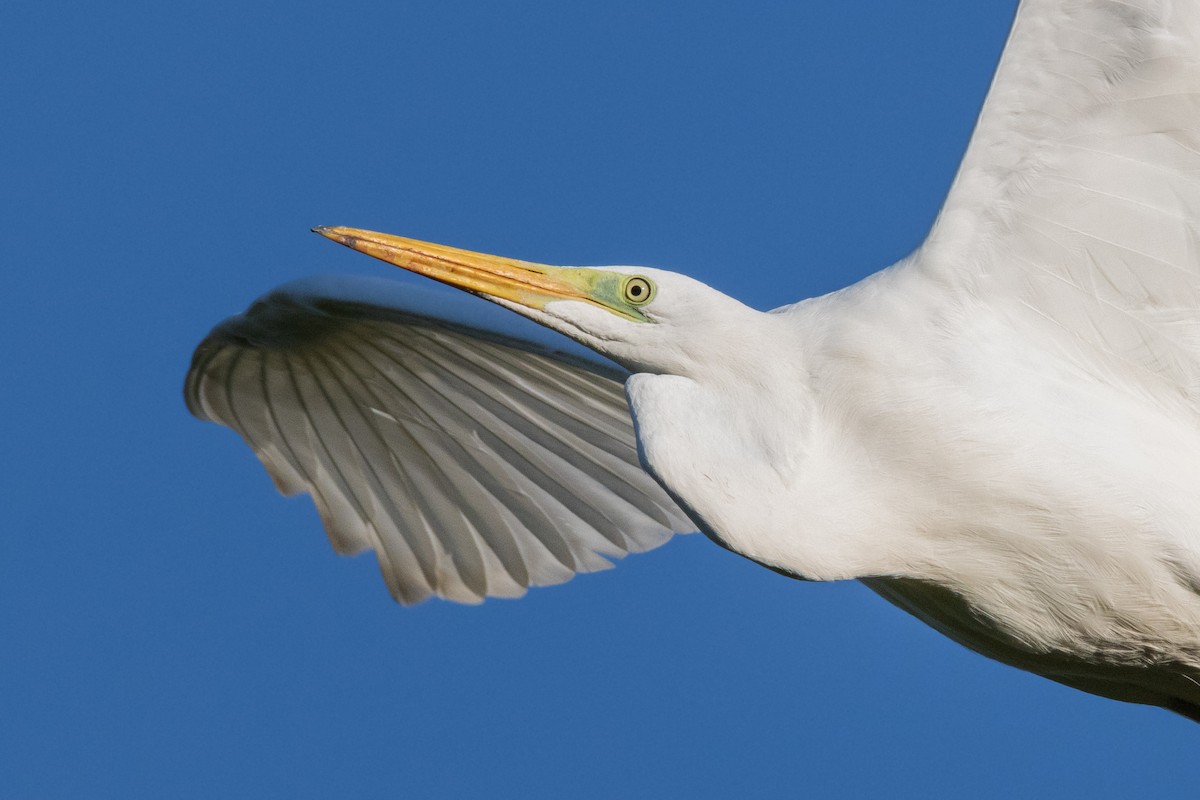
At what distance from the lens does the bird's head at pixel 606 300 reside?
4.98 meters

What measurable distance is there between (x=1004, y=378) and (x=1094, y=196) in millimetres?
590

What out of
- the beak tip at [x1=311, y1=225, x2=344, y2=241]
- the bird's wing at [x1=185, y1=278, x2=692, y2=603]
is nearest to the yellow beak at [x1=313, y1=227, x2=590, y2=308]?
the beak tip at [x1=311, y1=225, x2=344, y2=241]

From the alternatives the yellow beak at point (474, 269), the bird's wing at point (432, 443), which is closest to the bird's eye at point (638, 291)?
the yellow beak at point (474, 269)

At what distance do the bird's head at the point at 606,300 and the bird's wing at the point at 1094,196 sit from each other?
0.64 metres

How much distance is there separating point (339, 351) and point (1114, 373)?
3259 millimetres

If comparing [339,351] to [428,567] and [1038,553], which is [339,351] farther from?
[1038,553]

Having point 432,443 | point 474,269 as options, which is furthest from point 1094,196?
point 432,443

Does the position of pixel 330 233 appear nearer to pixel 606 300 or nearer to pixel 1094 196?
pixel 606 300

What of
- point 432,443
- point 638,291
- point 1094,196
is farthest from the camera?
point 432,443

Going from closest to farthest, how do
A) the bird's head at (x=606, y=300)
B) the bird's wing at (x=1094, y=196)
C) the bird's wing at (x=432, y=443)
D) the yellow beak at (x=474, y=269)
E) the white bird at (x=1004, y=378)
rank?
the bird's wing at (x=1094, y=196), the white bird at (x=1004, y=378), the bird's head at (x=606, y=300), the yellow beak at (x=474, y=269), the bird's wing at (x=432, y=443)

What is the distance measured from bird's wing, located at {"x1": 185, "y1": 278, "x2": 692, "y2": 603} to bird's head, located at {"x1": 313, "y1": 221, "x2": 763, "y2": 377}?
1.29m

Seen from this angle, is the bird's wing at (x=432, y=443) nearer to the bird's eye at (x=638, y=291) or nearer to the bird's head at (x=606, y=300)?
the bird's head at (x=606, y=300)

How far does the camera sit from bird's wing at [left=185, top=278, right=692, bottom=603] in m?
6.73

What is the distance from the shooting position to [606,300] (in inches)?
202
